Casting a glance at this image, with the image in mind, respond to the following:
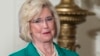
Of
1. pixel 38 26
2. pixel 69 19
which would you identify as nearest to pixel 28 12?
pixel 38 26

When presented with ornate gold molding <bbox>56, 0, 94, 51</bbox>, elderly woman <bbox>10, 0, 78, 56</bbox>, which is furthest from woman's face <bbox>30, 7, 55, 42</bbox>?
ornate gold molding <bbox>56, 0, 94, 51</bbox>

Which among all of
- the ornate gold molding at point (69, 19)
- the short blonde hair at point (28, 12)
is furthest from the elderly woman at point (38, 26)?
the ornate gold molding at point (69, 19)

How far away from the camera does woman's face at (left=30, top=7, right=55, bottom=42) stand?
1161 millimetres

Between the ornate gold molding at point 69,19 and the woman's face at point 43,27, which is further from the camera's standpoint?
the ornate gold molding at point 69,19

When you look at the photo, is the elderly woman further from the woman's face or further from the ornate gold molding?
the ornate gold molding

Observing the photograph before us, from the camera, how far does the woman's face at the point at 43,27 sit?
116cm

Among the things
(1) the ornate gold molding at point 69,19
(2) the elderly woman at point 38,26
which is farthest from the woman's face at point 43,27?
(1) the ornate gold molding at point 69,19

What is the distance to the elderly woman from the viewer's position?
1163mm

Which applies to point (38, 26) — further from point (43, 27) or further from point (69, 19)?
point (69, 19)

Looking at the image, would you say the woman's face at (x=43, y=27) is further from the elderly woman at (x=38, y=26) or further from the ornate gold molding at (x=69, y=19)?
the ornate gold molding at (x=69, y=19)

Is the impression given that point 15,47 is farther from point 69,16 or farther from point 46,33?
point 46,33

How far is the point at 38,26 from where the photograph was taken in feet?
3.82

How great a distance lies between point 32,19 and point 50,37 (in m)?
0.11

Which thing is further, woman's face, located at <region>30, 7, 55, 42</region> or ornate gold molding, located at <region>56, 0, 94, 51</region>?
ornate gold molding, located at <region>56, 0, 94, 51</region>
